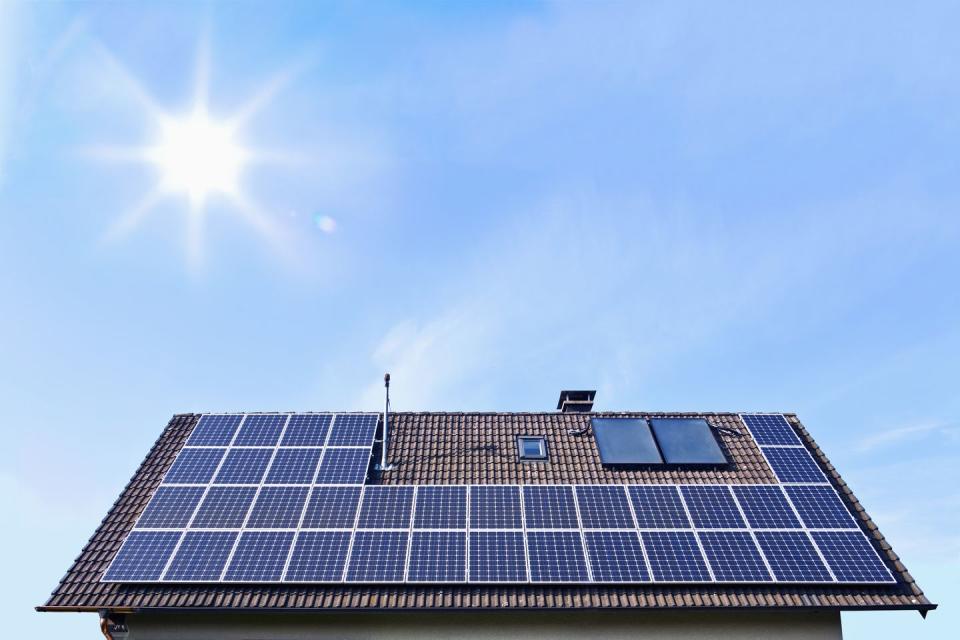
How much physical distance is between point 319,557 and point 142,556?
3830 mm

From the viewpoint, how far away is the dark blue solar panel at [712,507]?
12.7 metres

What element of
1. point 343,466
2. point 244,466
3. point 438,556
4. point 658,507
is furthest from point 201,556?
point 658,507

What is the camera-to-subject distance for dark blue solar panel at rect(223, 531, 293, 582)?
11562 millimetres

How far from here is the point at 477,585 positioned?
1146cm

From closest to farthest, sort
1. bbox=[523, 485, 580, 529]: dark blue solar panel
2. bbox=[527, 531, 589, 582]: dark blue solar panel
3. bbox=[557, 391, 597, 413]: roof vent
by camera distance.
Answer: bbox=[527, 531, 589, 582]: dark blue solar panel < bbox=[523, 485, 580, 529]: dark blue solar panel < bbox=[557, 391, 597, 413]: roof vent

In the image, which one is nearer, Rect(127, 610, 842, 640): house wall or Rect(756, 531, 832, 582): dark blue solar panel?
Rect(127, 610, 842, 640): house wall

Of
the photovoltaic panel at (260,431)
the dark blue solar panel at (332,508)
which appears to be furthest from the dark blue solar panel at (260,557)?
the photovoltaic panel at (260,431)

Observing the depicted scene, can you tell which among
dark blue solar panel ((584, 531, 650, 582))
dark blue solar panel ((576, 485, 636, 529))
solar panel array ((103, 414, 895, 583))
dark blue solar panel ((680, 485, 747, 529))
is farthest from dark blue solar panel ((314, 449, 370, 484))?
dark blue solar panel ((680, 485, 747, 529))

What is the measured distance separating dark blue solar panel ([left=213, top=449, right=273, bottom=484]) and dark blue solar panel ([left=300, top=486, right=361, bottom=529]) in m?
1.76

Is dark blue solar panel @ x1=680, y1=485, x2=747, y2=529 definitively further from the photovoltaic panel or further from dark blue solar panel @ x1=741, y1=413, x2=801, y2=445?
the photovoltaic panel

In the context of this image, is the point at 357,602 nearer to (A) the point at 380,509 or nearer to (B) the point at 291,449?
(A) the point at 380,509

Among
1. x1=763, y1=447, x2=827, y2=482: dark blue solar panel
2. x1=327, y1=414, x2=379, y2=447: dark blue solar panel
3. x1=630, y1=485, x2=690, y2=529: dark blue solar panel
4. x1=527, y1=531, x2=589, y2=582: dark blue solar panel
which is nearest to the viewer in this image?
x1=527, y1=531, x2=589, y2=582: dark blue solar panel

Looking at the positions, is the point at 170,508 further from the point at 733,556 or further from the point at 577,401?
the point at 733,556

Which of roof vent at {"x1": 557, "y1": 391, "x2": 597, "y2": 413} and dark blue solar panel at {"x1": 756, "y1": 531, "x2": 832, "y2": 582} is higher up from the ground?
roof vent at {"x1": 557, "y1": 391, "x2": 597, "y2": 413}
